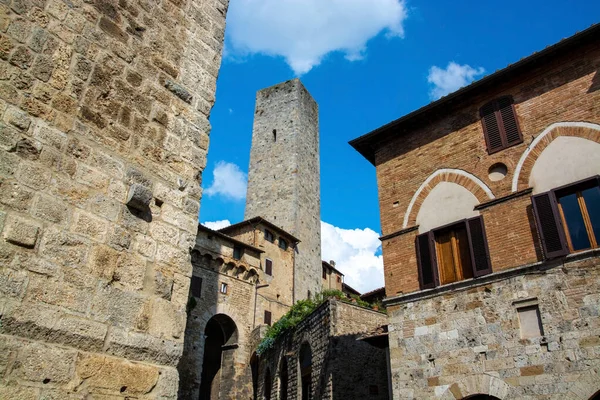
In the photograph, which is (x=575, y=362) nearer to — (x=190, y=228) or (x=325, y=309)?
(x=190, y=228)

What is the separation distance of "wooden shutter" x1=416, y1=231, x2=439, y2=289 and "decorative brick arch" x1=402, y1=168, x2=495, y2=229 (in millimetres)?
612

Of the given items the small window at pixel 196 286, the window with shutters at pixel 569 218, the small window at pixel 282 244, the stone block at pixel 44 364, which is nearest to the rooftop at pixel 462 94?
the window with shutters at pixel 569 218

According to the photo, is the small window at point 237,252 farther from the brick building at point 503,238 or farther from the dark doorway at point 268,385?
the brick building at point 503,238

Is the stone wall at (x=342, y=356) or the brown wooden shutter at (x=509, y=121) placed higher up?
the brown wooden shutter at (x=509, y=121)

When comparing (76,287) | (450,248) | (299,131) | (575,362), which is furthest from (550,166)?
(299,131)

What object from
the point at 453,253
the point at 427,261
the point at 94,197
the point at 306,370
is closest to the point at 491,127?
the point at 453,253

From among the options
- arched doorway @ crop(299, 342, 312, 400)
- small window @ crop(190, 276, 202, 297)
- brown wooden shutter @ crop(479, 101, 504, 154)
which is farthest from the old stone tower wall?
small window @ crop(190, 276, 202, 297)

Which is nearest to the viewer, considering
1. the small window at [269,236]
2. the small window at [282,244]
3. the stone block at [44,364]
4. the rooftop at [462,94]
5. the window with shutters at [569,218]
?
the stone block at [44,364]

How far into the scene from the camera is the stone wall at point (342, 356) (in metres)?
15.2

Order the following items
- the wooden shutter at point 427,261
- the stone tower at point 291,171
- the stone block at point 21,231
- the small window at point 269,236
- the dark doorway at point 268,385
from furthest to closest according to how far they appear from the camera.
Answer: the stone tower at point 291,171
the small window at point 269,236
the dark doorway at point 268,385
the wooden shutter at point 427,261
the stone block at point 21,231

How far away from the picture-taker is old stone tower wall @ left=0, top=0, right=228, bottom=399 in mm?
2865

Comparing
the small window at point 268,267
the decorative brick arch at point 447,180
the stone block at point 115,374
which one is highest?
the small window at point 268,267

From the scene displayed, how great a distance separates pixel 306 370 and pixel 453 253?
9.03 m

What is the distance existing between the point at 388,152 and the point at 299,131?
23249 mm
